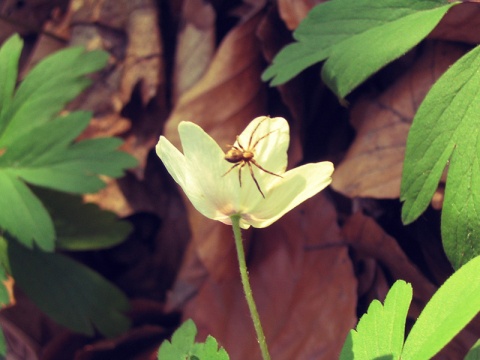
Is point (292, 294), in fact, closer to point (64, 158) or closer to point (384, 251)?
point (384, 251)

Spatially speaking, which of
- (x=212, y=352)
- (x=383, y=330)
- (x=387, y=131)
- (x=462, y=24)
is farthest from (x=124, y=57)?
(x=383, y=330)

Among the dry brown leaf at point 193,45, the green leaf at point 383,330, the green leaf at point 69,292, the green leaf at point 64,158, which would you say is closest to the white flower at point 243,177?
the green leaf at point 383,330

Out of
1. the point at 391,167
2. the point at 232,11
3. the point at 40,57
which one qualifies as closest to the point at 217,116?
the point at 232,11

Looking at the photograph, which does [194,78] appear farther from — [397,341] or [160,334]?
[397,341]

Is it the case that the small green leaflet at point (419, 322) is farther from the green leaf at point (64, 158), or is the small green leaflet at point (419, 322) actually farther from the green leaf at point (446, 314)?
the green leaf at point (64, 158)

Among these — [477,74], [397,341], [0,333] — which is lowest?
[0,333]
